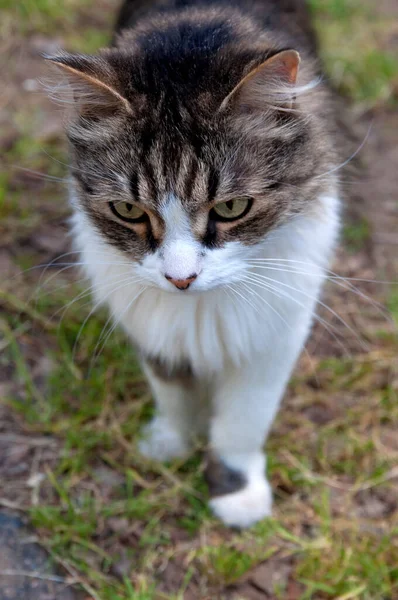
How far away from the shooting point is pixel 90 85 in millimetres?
1282

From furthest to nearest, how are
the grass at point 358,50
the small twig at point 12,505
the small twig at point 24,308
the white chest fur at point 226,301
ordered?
1. the grass at point 358,50
2. the small twig at point 24,308
3. the small twig at point 12,505
4. the white chest fur at point 226,301

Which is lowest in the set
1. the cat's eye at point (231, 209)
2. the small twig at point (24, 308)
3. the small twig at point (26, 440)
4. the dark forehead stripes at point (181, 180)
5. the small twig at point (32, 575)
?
the small twig at point (32, 575)

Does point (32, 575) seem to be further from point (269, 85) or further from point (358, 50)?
point (358, 50)

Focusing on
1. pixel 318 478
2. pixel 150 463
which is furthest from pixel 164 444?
pixel 318 478

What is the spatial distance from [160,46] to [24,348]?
44.7 inches

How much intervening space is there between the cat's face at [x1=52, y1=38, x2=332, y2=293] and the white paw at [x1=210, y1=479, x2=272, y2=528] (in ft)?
2.49

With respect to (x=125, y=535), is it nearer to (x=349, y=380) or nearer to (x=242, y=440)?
(x=242, y=440)

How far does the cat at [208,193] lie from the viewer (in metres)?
1.30

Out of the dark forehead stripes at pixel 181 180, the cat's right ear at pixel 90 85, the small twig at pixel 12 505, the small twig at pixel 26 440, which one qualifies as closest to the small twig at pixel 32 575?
the small twig at pixel 12 505

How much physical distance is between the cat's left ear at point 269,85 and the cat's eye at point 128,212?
24 centimetres

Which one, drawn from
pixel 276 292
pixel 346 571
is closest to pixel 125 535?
pixel 346 571

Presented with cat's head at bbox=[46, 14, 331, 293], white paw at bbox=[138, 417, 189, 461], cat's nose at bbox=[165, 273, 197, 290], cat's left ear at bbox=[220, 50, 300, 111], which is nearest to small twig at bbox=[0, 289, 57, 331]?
white paw at bbox=[138, 417, 189, 461]

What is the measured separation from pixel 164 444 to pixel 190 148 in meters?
0.99

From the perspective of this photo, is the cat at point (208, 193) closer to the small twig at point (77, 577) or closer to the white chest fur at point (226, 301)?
the white chest fur at point (226, 301)
